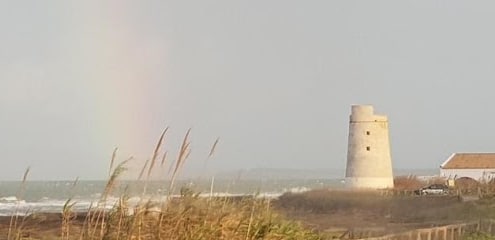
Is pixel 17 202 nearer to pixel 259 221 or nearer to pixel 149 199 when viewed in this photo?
pixel 149 199

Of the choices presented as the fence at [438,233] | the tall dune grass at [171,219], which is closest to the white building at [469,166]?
the fence at [438,233]

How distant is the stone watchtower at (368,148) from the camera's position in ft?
181

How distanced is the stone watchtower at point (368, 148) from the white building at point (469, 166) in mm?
11408

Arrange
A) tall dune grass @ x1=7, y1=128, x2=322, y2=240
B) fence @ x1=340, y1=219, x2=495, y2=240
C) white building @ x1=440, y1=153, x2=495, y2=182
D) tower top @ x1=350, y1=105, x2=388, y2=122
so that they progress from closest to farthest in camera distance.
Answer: tall dune grass @ x1=7, y1=128, x2=322, y2=240 → fence @ x1=340, y1=219, x2=495, y2=240 → tower top @ x1=350, y1=105, x2=388, y2=122 → white building @ x1=440, y1=153, x2=495, y2=182

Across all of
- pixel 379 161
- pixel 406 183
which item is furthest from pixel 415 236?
pixel 406 183

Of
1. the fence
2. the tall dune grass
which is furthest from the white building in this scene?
the tall dune grass

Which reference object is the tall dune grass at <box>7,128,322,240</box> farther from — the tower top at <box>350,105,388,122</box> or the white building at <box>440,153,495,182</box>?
the white building at <box>440,153,495,182</box>

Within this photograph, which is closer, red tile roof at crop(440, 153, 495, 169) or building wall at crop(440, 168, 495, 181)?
building wall at crop(440, 168, 495, 181)

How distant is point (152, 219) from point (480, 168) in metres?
60.0

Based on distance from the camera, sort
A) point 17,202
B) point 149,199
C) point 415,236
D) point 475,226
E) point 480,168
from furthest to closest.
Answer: point 480,168
point 475,226
point 415,236
point 149,199
point 17,202

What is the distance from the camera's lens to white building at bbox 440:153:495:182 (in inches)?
2608

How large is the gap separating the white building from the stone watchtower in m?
11.4

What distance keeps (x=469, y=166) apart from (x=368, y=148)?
49.7 feet

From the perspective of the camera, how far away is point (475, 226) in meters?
22.2
